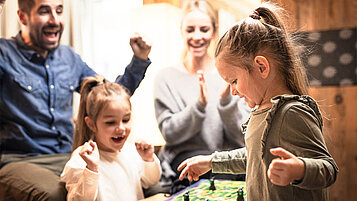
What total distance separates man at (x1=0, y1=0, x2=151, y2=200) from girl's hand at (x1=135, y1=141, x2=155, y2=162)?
29cm

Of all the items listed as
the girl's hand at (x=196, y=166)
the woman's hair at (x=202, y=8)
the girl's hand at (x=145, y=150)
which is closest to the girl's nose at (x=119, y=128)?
the girl's hand at (x=145, y=150)

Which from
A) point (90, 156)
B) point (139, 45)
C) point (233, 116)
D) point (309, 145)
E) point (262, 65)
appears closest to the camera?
point (309, 145)

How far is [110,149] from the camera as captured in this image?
1.49 metres

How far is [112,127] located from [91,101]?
0.14 meters

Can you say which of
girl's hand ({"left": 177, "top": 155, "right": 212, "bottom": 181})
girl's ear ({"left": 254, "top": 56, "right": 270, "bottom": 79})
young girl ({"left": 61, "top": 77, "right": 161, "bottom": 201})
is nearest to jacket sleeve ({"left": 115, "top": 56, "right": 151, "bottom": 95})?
young girl ({"left": 61, "top": 77, "right": 161, "bottom": 201})

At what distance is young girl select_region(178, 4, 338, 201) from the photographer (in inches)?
33.3

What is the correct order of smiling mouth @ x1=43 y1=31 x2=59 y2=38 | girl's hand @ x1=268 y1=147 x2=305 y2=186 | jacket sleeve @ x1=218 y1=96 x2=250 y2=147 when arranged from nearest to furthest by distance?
girl's hand @ x1=268 y1=147 x2=305 y2=186, smiling mouth @ x1=43 y1=31 x2=59 y2=38, jacket sleeve @ x1=218 y1=96 x2=250 y2=147

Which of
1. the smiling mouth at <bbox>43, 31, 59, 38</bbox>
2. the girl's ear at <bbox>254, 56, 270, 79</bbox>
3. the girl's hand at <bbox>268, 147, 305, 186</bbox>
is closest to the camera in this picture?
the girl's hand at <bbox>268, 147, 305, 186</bbox>

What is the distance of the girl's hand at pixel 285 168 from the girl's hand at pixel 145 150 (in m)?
0.87

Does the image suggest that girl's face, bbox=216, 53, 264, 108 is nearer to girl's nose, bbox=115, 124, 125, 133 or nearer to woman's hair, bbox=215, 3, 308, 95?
woman's hair, bbox=215, 3, 308, 95

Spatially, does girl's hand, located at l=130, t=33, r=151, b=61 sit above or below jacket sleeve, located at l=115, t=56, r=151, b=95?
above

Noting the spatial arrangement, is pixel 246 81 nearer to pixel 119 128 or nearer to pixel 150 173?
pixel 119 128

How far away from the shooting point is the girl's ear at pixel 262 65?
3.10 feet

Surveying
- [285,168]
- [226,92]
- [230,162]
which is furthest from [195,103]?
[285,168]
